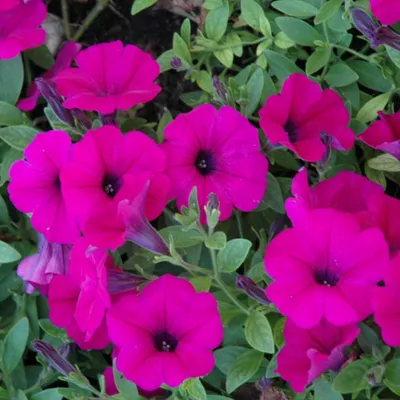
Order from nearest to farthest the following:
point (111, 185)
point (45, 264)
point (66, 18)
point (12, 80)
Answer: point (111, 185)
point (45, 264)
point (12, 80)
point (66, 18)

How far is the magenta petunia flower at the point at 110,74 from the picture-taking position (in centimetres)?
124

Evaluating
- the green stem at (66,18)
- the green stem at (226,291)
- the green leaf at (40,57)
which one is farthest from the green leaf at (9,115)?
the green stem at (226,291)

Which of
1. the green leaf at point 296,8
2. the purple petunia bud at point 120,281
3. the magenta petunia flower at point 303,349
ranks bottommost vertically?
the purple petunia bud at point 120,281

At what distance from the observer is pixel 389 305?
96 centimetres

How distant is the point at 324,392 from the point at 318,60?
0.62 m

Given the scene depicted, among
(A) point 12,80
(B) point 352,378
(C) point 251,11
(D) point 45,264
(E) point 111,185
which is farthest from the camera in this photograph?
(A) point 12,80

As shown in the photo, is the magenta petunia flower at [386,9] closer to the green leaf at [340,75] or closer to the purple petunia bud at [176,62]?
the green leaf at [340,75]

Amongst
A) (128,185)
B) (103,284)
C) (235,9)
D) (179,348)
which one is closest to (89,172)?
(128,185)

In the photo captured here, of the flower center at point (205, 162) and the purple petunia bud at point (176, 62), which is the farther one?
the purple petunia bud at point (176, 62)

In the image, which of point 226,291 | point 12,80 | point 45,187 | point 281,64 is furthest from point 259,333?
point 12,80

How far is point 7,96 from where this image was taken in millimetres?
1487

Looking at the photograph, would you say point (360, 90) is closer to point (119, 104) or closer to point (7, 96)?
point (119, 104)

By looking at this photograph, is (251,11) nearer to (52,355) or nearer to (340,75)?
(340,75)

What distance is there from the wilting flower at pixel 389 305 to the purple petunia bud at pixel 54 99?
64 cm
